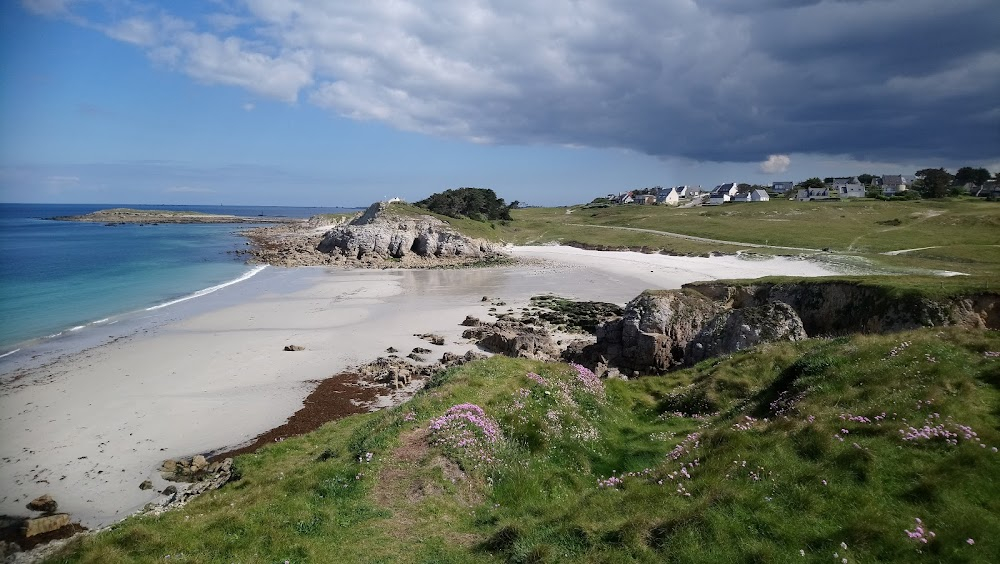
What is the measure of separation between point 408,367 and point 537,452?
1786cm

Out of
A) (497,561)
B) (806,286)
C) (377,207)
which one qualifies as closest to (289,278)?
(377,207)

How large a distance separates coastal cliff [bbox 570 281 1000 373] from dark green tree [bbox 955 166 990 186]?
5763 inches

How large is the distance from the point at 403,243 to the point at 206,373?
6581 centimetres

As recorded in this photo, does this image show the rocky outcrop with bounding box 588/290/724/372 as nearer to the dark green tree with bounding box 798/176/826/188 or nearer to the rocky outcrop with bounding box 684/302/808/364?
the rocky outcrop with bounding box 684/302/808/364

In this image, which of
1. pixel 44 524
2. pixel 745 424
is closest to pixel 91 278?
pixel 44 524

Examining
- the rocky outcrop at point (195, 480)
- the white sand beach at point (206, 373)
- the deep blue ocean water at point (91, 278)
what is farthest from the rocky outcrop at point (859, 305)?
the deep blue ocean water at point (91, 278)

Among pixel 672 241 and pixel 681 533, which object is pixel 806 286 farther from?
pixel 672 241

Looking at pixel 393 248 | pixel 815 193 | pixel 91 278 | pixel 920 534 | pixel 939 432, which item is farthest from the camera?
pixel 815 193

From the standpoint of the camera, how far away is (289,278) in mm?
67938

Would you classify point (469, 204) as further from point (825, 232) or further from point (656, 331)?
point (656, 331)

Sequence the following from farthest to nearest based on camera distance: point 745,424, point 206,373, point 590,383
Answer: point 206,373, point 590,383, point 745,424

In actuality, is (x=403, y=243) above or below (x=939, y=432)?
below

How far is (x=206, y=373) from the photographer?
96.7 ft

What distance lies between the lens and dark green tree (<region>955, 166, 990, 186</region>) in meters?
132
